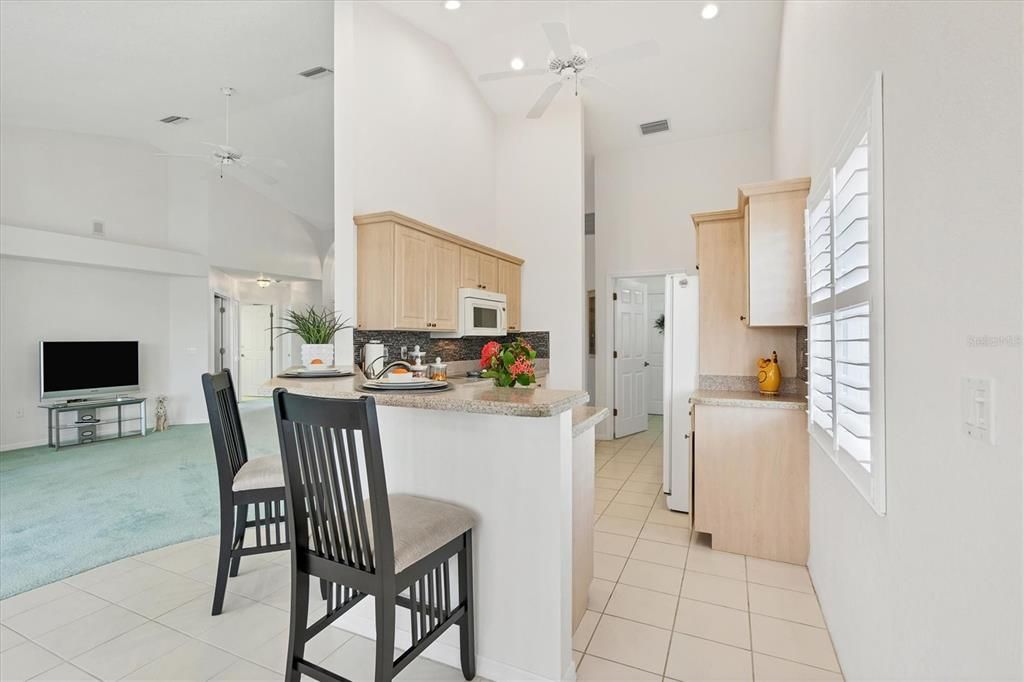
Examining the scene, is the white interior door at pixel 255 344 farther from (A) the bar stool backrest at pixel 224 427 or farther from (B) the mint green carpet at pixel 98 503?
(A) the bar stool backrest at pixel 224 427

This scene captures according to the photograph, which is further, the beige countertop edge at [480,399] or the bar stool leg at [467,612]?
the bar stool leg at [467,612]

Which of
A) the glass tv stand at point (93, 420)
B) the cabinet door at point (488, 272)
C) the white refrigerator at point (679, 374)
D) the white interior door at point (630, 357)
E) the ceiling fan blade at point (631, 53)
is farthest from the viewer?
the white interior door at point (630, 357)

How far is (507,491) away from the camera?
1779 millimetres

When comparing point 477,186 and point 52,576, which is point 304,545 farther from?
point 477,186

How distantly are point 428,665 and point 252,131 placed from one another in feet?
21.1

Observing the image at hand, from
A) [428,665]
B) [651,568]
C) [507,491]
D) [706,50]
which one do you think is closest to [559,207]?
[706,50]

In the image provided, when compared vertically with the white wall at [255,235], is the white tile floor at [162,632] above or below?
below

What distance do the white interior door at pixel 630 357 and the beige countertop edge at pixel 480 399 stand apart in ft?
14.9

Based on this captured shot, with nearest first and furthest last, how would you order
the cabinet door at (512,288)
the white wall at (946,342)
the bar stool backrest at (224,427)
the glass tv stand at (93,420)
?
the white wall at (946,342) → the bar stool backrest at (224,427) → the cabinet door at (512,288) → the glass tv stand at (93,420)

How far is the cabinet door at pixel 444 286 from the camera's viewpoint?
4.16 metres

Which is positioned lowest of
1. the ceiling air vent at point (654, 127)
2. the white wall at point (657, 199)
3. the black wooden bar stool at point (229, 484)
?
the black wooden bar stool at point (229, 484)

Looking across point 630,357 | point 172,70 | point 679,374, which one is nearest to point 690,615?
point 679,374

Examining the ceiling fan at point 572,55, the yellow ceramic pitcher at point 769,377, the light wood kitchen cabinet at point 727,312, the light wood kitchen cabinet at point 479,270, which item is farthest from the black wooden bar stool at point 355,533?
the light wood kitchen cabinet at point 479,270

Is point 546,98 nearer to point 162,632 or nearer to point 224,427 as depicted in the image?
point 224,427
